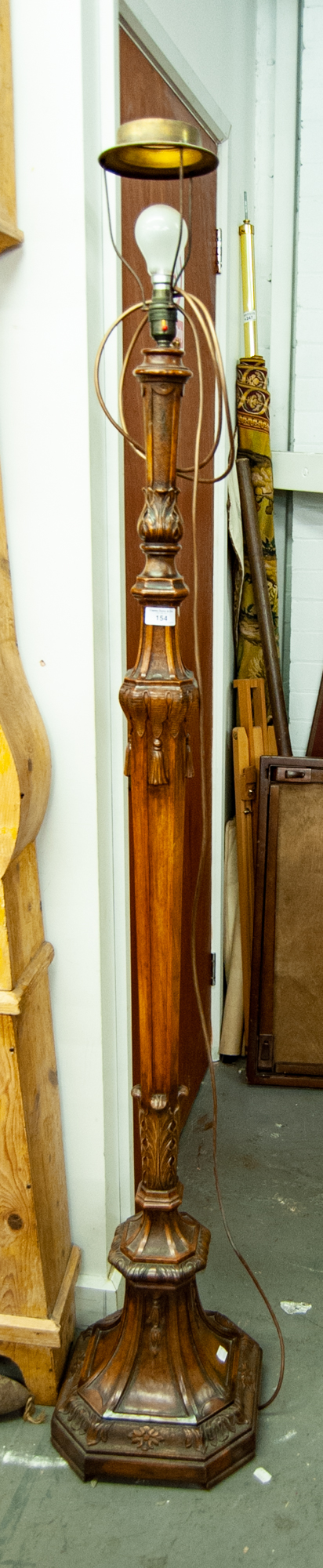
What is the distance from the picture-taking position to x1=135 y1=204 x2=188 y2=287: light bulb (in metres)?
1.12

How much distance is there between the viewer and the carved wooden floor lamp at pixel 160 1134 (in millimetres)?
1206

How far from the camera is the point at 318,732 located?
2.79 metres

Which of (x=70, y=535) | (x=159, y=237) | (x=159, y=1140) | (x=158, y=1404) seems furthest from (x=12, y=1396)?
(x=159, y=237)

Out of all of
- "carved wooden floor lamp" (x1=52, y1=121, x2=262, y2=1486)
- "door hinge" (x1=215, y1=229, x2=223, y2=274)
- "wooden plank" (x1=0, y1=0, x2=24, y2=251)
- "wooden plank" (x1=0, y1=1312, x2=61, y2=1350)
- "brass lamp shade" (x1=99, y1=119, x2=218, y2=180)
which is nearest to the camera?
"brass lamp shade" (x1=99, y1=119, x2=218, y2=180)

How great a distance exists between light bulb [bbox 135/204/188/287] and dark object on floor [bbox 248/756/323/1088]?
1404mm

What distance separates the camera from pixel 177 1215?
60.0 inches

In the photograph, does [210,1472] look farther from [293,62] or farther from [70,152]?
[293,62]

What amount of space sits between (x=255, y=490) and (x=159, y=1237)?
5.71 ft

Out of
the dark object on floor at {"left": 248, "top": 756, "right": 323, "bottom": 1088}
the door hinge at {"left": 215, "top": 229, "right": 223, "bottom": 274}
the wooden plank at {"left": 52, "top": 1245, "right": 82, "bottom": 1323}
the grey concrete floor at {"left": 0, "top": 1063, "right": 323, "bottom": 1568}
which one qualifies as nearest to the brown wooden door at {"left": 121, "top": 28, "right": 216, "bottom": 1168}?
the door hinge at {"left": 215, "top": 229, "right": 223, "bottom": 274}

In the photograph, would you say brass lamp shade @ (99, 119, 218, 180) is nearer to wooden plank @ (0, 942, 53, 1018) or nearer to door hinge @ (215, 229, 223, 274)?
wooden plank @ (0, 942, 53, 1018)

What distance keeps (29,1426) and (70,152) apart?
1718 mm

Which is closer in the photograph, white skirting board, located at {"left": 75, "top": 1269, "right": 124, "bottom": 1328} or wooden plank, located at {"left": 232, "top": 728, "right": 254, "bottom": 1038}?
white skirting board, located at {"left": 75, "top": 1269, "right": 124, "bottom": 1328}

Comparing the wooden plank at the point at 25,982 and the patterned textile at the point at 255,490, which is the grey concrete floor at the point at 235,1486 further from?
the patterned textile at the point at 255,490

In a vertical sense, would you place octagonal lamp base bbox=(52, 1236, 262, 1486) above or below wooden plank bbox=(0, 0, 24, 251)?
below
